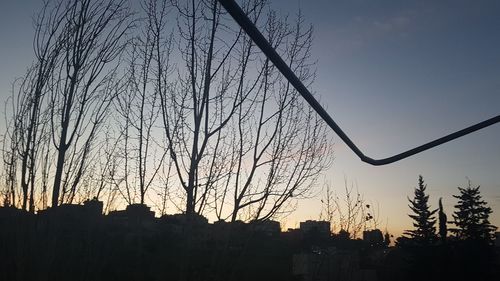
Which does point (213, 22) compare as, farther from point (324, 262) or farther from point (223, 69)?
point (324, 262)

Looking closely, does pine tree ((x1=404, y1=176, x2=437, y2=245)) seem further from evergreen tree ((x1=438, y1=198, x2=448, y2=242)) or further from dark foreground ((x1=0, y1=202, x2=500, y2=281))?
dark foreground ((x1=0, y1=202, x2=500, y2=281))

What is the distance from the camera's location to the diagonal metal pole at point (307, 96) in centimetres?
89

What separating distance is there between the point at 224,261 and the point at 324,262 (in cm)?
459

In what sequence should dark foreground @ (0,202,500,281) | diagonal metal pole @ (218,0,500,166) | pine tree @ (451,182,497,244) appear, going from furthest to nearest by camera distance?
pine tree @ (451,182,497,244), dark foreground @ (0,202,500,281), diagonal metal pole @ (218,0,500,166)

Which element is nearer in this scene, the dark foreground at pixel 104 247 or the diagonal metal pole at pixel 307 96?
the diagonal metal pole at pixel 307 96

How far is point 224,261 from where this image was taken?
731 cm

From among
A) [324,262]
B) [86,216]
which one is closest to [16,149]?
[86,216]

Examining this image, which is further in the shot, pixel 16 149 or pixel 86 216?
pixel 86 216

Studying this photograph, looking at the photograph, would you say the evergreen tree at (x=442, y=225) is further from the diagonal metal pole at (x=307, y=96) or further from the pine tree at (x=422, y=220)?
the diagonal metal pole at (x=307, y=96)

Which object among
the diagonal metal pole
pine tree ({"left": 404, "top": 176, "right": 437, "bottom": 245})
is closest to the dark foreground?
the diagonal metal pole

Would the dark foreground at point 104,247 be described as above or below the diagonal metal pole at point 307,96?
below

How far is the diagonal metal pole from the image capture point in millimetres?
889

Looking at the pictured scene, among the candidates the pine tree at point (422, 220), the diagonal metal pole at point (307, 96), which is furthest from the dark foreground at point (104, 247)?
the pine tree at point (422, 220)

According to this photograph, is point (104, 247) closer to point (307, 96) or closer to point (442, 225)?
point (307, 96)
